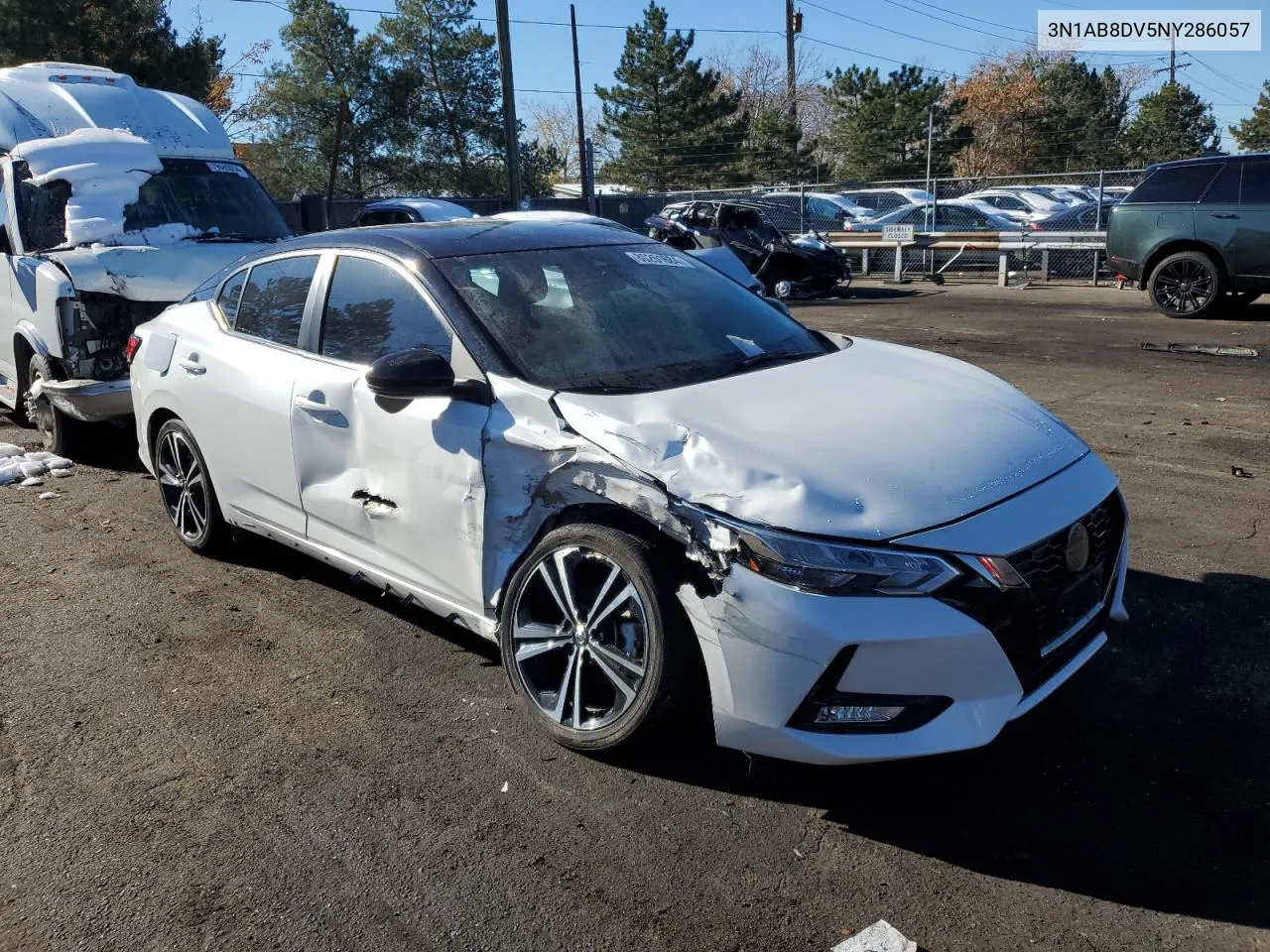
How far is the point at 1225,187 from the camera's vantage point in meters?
12.5

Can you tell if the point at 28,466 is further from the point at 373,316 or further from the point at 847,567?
the point at 847,567

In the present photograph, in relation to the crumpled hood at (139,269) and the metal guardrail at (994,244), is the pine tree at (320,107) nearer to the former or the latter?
the metal guardrail at (994,244)

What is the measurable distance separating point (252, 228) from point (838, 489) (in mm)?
6863

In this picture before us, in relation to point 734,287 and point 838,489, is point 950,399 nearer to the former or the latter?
point 838,489

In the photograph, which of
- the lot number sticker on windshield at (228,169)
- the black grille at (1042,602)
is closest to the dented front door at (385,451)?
the black grille at (1042,602)

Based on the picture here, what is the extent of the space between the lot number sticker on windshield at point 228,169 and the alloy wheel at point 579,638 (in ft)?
21.9

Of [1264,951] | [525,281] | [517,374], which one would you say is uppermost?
[525,281]

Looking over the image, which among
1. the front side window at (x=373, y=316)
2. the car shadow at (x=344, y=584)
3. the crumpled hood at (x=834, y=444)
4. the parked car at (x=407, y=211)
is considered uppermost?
the parked car at (x=407, y=211)

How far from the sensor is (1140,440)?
722 cm

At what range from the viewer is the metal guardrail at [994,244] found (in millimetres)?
19000

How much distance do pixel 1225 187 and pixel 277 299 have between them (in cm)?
1178

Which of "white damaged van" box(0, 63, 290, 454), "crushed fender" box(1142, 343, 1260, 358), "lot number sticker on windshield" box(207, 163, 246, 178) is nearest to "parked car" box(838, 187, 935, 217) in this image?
"crushed fender" box(1142, 343, 1260, 358)

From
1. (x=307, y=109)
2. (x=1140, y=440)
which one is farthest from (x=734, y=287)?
(x=307, y=109)

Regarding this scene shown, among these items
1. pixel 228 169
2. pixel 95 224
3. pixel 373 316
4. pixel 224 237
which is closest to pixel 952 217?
pixel 228 169
